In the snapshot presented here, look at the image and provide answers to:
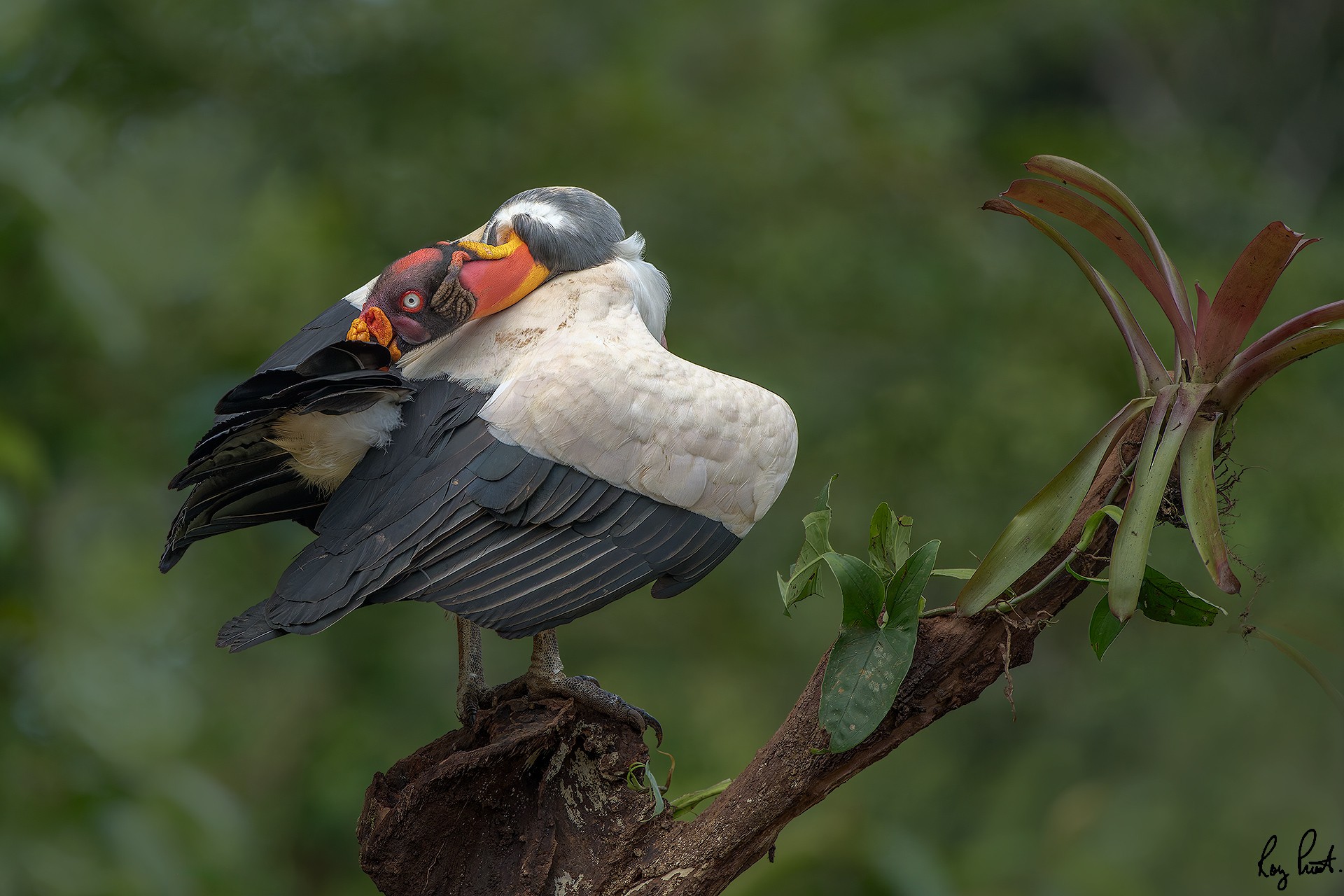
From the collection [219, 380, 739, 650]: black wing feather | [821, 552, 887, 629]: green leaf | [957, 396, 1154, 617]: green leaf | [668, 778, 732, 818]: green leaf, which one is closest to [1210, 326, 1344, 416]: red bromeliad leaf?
[957, 396, 1154, 617]: green leaf

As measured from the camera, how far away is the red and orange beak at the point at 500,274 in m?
2.10

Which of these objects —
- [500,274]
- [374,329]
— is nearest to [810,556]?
[500,274]

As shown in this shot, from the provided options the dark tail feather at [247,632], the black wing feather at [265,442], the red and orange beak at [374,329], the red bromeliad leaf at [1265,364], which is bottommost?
the red bromeliad leaf at [1265,364]

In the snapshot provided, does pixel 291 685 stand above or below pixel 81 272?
below

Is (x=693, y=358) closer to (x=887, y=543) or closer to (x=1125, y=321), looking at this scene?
(x=887, y=543)

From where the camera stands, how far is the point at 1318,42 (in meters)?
6.69

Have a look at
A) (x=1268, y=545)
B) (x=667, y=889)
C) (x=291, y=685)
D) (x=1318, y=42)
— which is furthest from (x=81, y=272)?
(x=1318, y=42)

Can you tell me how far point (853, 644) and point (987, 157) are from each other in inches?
161

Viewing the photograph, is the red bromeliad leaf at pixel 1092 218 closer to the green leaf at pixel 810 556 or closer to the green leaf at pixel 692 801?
the green leaf at pixel 810 556

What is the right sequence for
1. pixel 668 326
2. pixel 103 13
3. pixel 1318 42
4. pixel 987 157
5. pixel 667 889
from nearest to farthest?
pixel 667 889 → pixel 103 13 → pixel 668 326 → pixel 987 157 → pixel 1318 42

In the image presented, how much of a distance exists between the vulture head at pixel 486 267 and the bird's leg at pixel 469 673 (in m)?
0.68

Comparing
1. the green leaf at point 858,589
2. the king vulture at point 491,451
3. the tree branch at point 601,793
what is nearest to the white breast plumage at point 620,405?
the king vulture at point 491,451

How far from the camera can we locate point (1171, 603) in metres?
1.88

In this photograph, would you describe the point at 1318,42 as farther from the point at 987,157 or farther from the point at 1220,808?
Answer: the point at 1220,808
